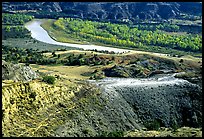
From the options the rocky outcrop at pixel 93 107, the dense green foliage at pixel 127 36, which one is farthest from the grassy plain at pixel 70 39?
the rocky outcrop at pixel 93 107

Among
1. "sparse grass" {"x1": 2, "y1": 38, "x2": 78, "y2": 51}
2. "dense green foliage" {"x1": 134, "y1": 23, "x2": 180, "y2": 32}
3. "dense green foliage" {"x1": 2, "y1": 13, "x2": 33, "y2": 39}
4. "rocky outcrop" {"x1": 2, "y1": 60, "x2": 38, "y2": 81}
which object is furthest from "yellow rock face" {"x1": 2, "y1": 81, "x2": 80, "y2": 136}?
"dense green foliage" {"x1": 134, "y1": 23, "x2": 180, "y2": 32}

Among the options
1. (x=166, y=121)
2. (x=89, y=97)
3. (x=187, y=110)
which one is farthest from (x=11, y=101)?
(x=187, y=110)

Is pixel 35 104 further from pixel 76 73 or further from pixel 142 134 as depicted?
pixel 76 73

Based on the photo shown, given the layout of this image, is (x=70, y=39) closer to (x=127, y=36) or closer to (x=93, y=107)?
(x=127, y=36)

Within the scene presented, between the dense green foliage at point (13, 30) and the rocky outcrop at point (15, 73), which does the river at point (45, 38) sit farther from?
the rocky outcrop at point (15, 73)

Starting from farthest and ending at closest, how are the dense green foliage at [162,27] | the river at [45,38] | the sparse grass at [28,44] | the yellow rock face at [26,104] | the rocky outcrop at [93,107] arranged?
the dense green foliage at [162,27] → the river at [45,38] → the sparse grass at [28,44] → the rocky outcrop at [93,107] → the yellow rock face at [26,104]

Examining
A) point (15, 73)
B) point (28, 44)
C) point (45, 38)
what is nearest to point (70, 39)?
point (45, 38)

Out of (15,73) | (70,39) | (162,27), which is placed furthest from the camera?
(162,27)

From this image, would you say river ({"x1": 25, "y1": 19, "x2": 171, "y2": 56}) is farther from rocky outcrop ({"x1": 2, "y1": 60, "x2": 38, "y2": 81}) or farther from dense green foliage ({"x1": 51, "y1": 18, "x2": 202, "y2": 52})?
rocky outcrop ({"x1": 2, "y1": 60, "x2": 38, "y2": 81})

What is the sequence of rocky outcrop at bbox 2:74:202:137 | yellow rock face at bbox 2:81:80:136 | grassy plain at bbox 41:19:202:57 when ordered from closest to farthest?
yellow rock face at bbox 2:81:80:136, rocky outcrop at bbox 2:74:202:137, grassy plain at bbox 41:19:202:57
